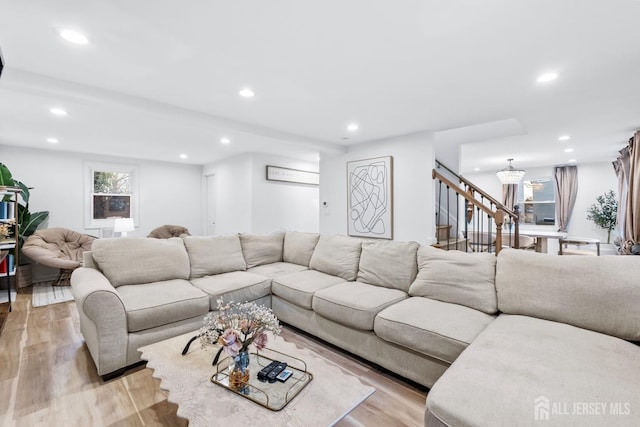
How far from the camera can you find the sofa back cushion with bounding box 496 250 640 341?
1.62 meters

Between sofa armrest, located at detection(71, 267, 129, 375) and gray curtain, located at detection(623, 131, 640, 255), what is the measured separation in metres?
5.78

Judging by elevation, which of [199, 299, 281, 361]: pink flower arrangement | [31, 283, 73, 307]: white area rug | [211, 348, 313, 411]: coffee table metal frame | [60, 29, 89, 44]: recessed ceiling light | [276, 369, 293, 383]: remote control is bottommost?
[31, 283, 73, 307]: white area rug

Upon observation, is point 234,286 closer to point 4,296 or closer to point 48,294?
point 48,294

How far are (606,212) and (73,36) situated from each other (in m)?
9.52

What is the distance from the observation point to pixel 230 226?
233 inches

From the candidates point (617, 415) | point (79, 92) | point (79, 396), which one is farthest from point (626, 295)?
point (79, 92)

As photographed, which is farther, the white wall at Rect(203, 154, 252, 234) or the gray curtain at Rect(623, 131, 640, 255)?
the white wall at Rect(203, 154, 252, 234)

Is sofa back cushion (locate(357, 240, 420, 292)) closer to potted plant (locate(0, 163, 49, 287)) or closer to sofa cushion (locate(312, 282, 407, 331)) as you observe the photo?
sofa cushion (locate(312, 282, 407, 331))

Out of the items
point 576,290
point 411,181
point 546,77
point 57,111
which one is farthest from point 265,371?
point 57,111

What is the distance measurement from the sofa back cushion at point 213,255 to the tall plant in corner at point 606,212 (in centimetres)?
817

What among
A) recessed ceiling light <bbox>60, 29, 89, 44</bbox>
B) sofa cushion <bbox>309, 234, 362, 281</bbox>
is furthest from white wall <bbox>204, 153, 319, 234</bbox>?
recessed ceiling light <bbox>60, 29, 89, 44</bbox>

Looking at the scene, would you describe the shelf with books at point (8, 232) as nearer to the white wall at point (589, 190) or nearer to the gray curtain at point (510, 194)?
the gray curtain at point (510, 194)

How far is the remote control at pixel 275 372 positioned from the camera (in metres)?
1.36

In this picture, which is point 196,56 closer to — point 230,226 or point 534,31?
point 534,31
